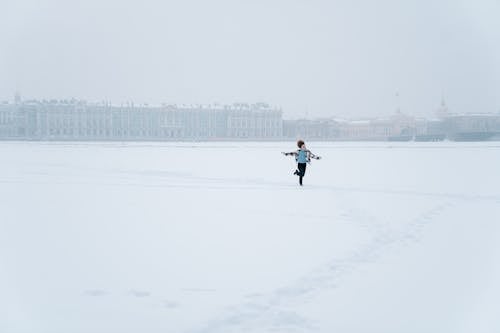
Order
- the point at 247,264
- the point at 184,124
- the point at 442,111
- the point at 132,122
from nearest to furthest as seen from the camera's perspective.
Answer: the point at 247,264
the point at 132,122
the point at 184,124
the point at 442,111

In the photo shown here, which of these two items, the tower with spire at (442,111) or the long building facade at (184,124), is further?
the tower with spire at (442,111)

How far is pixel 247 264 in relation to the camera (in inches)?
208

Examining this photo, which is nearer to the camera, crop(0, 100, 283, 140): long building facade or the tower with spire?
crop(0, 100, 283, 140): long building facade

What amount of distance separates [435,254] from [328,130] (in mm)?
100571

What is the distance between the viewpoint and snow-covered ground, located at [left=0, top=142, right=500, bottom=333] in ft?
13.0

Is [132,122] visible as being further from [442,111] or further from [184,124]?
[442,111]

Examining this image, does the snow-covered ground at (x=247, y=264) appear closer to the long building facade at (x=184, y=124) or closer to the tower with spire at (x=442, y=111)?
the long building facade at (x=184, y=124)

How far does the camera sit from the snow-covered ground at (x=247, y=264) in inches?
156

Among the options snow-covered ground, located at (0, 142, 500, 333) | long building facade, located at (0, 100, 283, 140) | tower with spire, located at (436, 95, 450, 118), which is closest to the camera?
snow-covered ground, located at (0, 142, 500, 333)

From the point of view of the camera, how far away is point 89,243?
20.0ft

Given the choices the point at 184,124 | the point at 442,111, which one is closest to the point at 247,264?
the point at 184,124

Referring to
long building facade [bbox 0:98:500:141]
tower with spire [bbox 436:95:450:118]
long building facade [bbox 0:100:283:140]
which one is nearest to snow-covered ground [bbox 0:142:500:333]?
long building facade [bbox 0:98:500:141]

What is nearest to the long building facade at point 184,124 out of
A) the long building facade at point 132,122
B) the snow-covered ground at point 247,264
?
the long building facade at point 132,122

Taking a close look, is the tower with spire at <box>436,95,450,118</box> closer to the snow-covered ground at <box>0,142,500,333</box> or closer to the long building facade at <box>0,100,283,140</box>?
the long building facade at <box>0,100,283,140</box>
